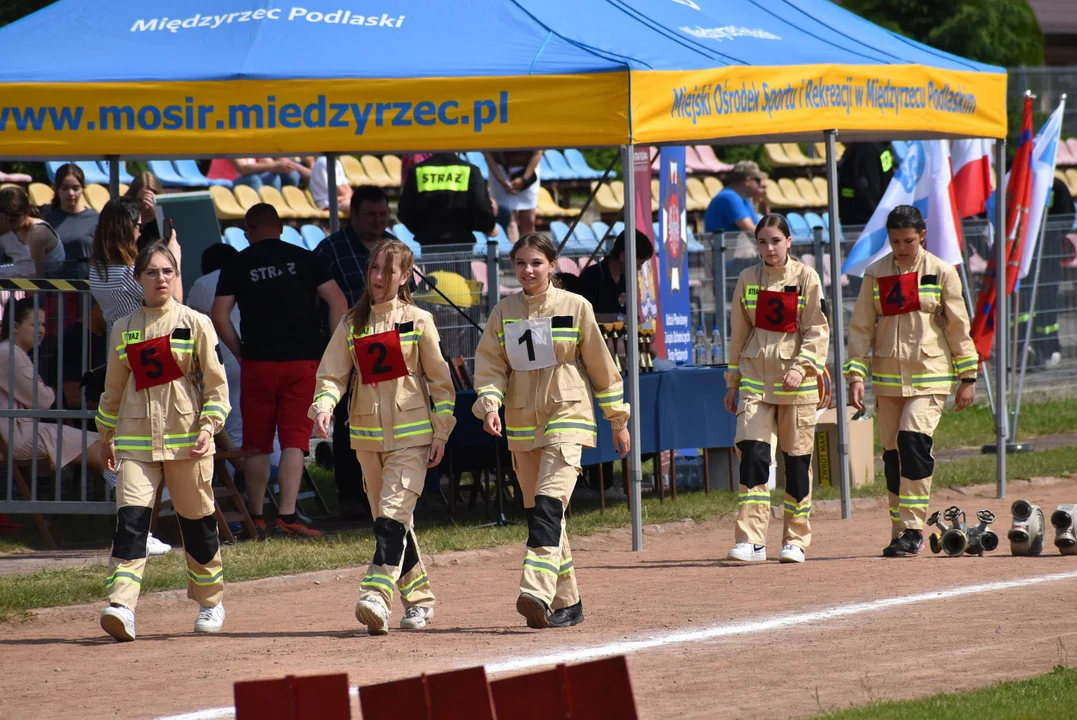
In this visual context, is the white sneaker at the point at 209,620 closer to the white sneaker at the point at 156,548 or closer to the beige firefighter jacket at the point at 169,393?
the beige firefighter jacket at the point at 169,393

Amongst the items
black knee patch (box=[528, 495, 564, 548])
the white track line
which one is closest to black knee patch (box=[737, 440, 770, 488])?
the white track line

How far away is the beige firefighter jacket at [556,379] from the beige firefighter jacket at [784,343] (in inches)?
83.4

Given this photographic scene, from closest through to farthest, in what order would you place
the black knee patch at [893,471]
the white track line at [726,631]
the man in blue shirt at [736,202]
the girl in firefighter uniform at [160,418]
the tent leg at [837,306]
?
the white track line at [726,631] → the girl in firefighter uniform at [160,418] → the black knee patch at [893,471] → the tent leg at [837,306] → the man in blue shirt at [736,202]

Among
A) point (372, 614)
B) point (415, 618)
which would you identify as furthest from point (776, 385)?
point (372, 614)

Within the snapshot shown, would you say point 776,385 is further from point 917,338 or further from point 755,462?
point 917,338

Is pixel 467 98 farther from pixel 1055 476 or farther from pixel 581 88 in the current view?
pixel 1055 476

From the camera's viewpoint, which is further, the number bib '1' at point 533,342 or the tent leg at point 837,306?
the tent leg at point 837,306

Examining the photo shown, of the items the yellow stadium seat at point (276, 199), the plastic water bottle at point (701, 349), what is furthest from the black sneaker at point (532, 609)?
the yellow stadium seat at point (276, 199)

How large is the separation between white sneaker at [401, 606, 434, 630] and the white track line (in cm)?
112

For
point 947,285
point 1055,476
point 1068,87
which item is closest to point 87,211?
point 947,285

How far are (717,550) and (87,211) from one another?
19.7 ft

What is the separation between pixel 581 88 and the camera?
10375mm

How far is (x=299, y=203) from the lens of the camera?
20.9 metres

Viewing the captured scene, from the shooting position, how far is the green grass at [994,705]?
6.17m
